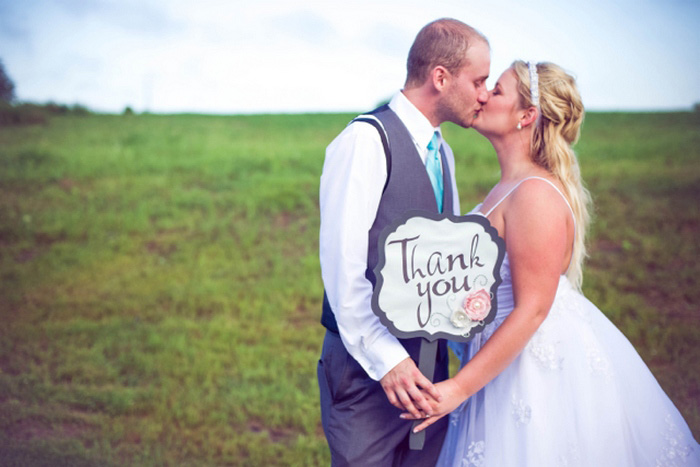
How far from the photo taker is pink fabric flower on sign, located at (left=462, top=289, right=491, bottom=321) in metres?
2.22

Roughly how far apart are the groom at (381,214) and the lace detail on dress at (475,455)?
207mm

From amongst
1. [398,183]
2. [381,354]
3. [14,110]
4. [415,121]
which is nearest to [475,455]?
[381,354]

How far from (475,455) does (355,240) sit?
1.05 metres

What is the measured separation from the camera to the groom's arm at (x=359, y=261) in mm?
2230

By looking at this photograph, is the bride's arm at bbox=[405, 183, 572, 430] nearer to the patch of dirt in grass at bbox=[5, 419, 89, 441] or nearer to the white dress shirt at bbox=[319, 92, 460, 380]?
the white dress shirt at bbox=[319, 92, 460, 380]

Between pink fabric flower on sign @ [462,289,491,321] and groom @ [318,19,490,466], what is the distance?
11.1 inches

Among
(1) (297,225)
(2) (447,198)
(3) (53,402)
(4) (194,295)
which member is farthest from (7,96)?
(2) (447,198)

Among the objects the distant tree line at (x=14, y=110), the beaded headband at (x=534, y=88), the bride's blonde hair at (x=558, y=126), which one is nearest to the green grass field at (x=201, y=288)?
the bride's blonde hair at (x=558, y=126)

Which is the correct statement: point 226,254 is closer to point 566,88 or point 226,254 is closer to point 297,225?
point 297,225

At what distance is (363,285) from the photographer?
7.51 feet

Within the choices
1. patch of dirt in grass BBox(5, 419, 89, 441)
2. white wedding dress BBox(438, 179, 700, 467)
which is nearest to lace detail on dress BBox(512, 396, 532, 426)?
white wedding dress BBox(438, 179, 700, 467)

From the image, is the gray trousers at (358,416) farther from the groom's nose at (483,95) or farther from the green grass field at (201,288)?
the green grass field at (201,288)

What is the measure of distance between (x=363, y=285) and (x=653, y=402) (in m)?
1.40

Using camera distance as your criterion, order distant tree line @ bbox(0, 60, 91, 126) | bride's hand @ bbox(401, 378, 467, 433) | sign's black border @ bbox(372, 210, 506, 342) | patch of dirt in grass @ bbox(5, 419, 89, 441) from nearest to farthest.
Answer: sign's black border @ bbox(372, 210, 506, 342), bride's hand @ bbox(401, 378, 467, 433), patch of dirt in grass @ bbox(5, 419, 89, 441), distant tree line @ bbox(0, 60, 91, 126)
